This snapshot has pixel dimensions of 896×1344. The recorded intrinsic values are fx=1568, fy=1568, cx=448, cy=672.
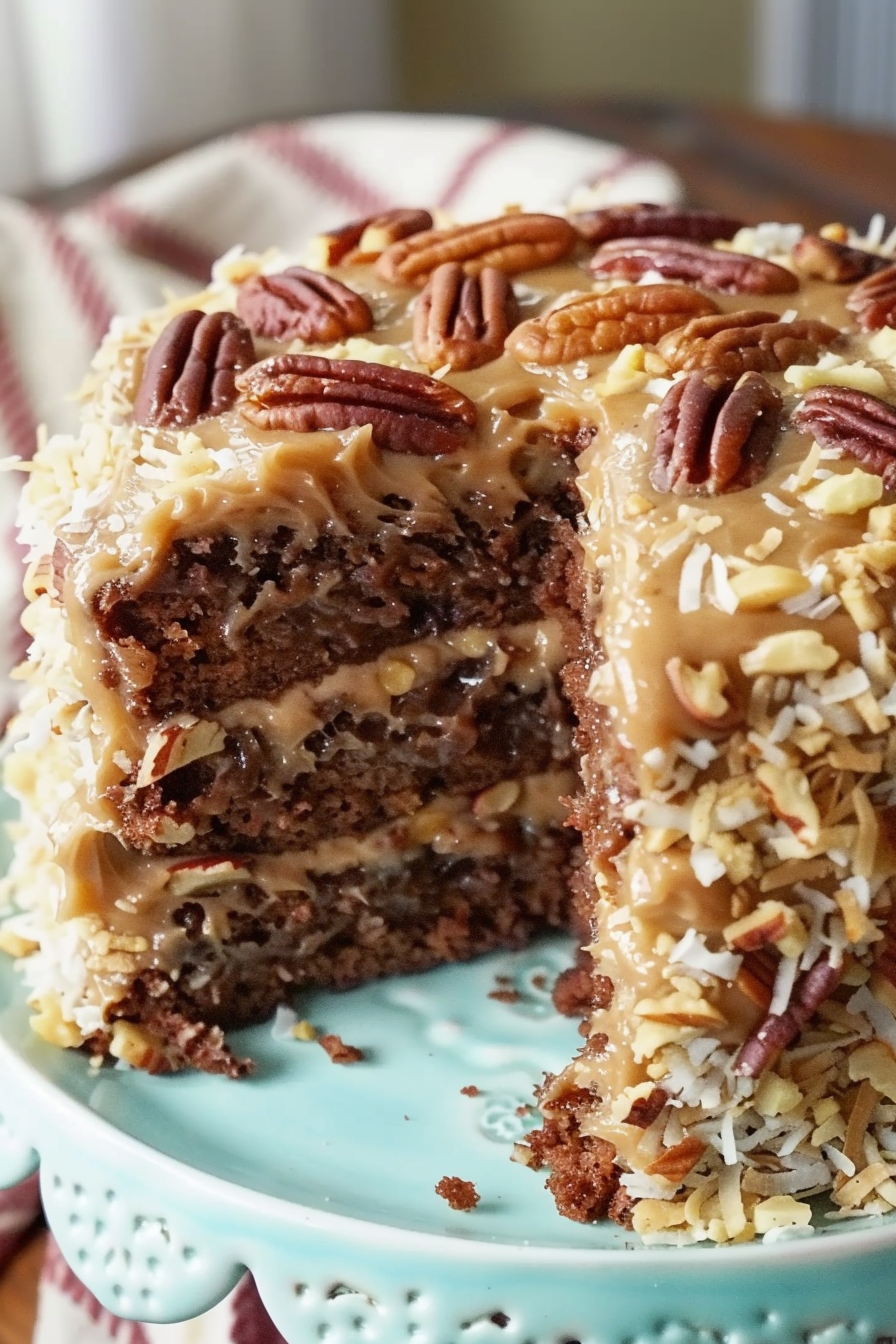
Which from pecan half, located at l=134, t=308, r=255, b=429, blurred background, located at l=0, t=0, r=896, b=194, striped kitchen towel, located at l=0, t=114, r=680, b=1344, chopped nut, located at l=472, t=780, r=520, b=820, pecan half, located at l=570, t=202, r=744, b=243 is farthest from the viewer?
blurred background, located at l=0, t=0, r=896, b=194

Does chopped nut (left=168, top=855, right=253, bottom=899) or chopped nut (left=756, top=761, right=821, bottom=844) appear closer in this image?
chopped nut (left=756, top=761, right=821, bottom=844)

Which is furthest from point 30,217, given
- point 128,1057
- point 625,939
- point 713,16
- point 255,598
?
point 713,16

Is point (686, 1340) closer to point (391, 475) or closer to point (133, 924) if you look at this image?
point (133, 924)

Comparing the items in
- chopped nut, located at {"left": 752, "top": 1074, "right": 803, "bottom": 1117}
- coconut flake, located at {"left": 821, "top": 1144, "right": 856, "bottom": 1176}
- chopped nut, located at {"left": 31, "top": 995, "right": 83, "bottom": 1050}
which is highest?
chopped nut, located at {"left": 752, "top": 1074, "right": 803, "bottom": 1117}

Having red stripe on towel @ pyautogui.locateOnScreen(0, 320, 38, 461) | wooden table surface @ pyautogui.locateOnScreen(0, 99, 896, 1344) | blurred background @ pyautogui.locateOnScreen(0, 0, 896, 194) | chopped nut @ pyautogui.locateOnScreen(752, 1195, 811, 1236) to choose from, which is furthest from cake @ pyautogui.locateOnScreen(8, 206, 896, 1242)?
blurred background @ pyautogui.locateOnScreen(0, 0, 896, 194)

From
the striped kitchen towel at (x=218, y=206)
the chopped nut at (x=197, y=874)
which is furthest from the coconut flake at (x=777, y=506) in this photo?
the striped kitchen towel at (x=218, y=206)

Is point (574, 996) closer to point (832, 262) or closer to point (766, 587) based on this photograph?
point (766, 587)

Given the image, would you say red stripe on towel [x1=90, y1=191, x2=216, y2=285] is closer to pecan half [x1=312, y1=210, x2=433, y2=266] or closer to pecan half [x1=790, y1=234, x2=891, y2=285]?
pecan half [x1=312, y1=210, x2=433, y2=266]
